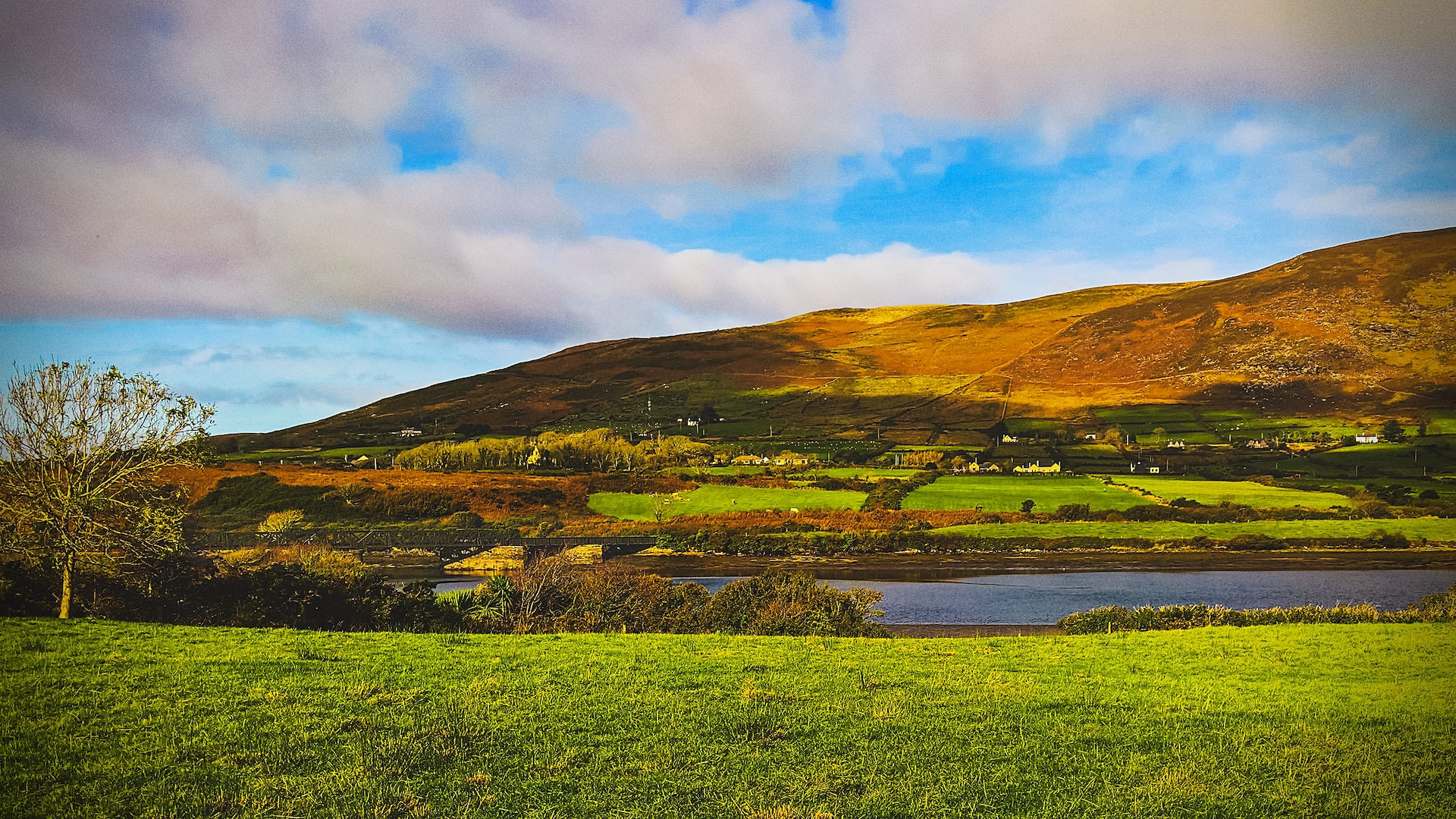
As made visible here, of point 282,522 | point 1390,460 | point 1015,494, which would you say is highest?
point 282,522

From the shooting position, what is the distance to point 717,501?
243 ft

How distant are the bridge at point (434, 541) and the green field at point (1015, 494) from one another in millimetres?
28165

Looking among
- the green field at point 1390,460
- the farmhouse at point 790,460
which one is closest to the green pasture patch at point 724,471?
the farmhouse at point 790,460

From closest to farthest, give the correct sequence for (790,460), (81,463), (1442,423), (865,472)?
(81,463) → (1442,423) → (865,472) → (790,460)

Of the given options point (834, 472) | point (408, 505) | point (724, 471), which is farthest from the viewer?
point (834, 472)

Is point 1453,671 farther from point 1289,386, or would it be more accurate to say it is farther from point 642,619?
point 1289,386

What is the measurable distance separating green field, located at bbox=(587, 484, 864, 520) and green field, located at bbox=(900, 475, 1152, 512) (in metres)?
7.23

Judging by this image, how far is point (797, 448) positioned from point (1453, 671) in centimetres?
9194

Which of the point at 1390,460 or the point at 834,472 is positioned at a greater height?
the point at 834,472

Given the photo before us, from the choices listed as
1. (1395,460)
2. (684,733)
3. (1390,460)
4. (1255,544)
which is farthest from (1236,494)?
(684,733)

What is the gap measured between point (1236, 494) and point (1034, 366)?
77307 mm

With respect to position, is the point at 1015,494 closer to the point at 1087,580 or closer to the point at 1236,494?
the point at 1236,494

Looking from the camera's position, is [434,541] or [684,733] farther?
[434,541]

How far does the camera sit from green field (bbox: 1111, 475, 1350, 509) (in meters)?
69.2
